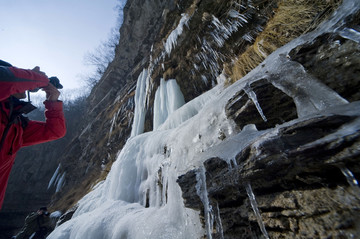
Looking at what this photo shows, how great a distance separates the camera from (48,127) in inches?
70.5

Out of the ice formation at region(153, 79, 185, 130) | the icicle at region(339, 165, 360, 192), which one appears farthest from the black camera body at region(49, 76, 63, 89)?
the ice formation at region(153, 79, 185, 130)

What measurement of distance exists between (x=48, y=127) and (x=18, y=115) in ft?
1.21

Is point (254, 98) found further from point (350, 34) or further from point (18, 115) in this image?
point (18, 115)

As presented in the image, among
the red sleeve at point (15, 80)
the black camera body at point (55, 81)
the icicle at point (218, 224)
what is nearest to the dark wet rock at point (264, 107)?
the icicle at point (218, 224)

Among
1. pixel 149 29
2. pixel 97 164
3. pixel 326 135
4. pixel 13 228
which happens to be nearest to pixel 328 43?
pixel 326 135

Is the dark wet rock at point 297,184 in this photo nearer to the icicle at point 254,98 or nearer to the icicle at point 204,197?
the icicle at point 204,197

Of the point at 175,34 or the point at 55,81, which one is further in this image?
the point at 175,34

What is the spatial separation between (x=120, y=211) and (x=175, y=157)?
44.3 inches

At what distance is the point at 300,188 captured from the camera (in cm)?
85

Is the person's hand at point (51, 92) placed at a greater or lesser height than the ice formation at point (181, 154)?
greater

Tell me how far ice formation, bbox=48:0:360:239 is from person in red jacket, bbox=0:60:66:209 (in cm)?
122

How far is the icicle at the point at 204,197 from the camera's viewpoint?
1146 mm

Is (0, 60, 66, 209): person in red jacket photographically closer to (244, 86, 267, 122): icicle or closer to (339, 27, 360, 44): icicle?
(244, 86, 267, 122): icicle

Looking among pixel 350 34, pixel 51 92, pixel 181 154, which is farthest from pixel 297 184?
pixel 51 92
